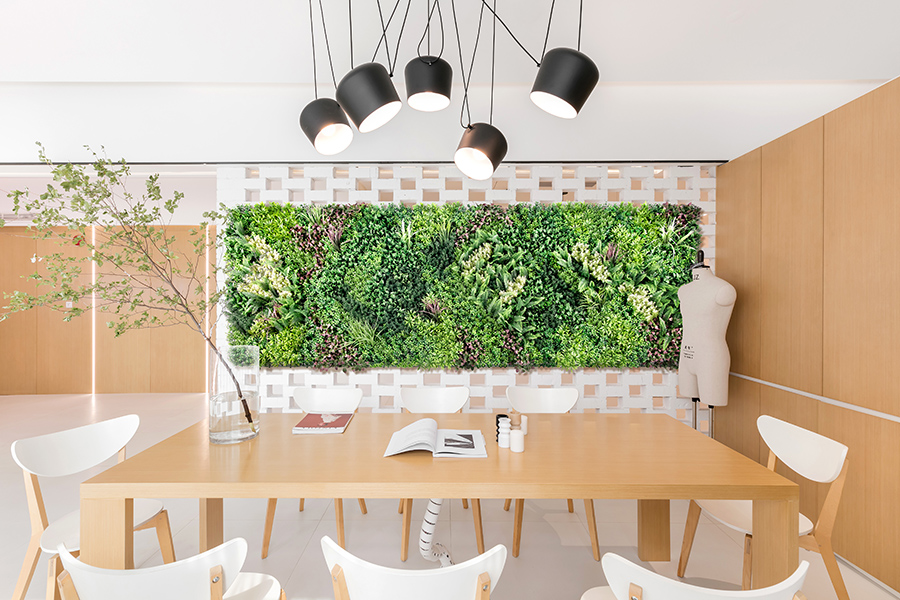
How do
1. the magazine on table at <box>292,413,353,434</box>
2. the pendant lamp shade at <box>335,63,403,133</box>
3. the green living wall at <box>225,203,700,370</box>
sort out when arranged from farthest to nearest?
the green living wall at <box>225,203,700,370</box> < the magazine on table at <box>292,413,353,434</box> < the pendant lamp shade at <box>335,63,403,133</box>

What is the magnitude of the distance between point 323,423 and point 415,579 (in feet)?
4.06

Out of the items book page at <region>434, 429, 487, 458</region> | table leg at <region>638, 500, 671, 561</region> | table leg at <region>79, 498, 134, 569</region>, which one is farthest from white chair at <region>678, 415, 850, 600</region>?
table leg at <region>79, 498, 134, 569</region>

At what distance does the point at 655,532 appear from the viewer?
2471mm

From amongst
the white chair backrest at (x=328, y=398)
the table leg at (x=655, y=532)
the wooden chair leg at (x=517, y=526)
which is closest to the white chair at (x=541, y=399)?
the wooden chair leg at (x=517, y=526)

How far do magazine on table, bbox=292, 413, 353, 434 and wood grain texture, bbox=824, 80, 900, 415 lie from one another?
2.76 meters

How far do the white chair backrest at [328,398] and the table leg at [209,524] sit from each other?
88cm

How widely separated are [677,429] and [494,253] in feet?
6.64

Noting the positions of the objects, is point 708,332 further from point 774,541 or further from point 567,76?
point 567,76

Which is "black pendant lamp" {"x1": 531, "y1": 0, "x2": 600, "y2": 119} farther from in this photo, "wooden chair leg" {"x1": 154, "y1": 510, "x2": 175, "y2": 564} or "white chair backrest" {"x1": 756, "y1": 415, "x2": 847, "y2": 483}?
"wooden chair leg" {"x1": 154, "y1": 510, "x2": 175, "y2": 564}

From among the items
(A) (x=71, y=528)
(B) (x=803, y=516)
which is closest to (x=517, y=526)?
(B) (x=803, y=516)

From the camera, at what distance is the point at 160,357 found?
21.7 ft

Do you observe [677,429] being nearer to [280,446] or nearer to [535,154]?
[280,446]

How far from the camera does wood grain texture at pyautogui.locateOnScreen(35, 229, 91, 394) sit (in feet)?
21.5

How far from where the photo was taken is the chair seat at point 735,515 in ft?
6.35
